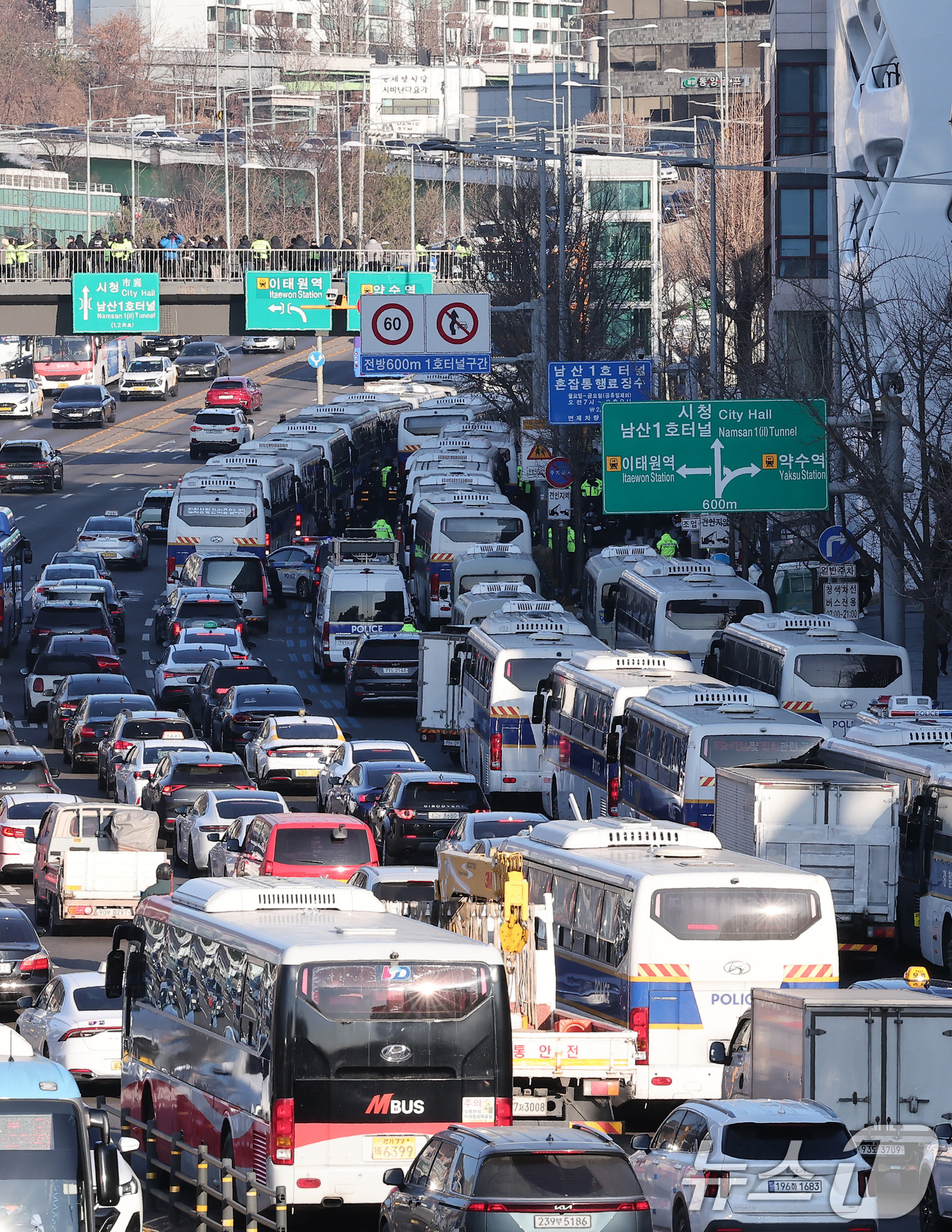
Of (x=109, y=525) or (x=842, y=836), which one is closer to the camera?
(x=842, y=836)

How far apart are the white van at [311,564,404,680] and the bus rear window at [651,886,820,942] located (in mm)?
29704

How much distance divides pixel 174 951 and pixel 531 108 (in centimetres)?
14455

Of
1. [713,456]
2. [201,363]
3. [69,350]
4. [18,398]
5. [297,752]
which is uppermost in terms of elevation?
[713,456]

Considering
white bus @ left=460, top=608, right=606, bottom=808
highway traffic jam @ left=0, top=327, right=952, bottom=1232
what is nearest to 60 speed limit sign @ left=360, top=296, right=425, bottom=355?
highway traffic jam @ left=0, top=327, right=952, bottom=1232

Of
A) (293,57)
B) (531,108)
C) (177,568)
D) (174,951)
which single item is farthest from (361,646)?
(293,57)

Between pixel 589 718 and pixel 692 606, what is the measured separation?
9937 mm

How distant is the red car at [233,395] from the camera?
97.0m

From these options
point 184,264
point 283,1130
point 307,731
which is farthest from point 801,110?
point 283,1130

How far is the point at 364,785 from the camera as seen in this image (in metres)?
33.7

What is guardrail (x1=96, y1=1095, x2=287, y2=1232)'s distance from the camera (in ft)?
46.5

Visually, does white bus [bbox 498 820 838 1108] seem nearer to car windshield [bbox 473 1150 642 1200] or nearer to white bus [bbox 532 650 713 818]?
car windshield [bbox 473 1150 642 1200]

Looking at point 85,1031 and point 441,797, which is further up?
point 85,1031

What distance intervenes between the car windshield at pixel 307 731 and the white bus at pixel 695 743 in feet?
25.2

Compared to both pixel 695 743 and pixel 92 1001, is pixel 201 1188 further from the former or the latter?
pixel 695 743
